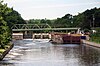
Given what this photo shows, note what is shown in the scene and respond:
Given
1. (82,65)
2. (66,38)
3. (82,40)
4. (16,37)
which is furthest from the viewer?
(16,37)

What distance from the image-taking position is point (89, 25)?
17412cm

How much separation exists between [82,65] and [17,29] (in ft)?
473

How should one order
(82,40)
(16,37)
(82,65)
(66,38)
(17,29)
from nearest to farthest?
(82,65) < (82,40) < (66,38) < (16,37) < (17,29)

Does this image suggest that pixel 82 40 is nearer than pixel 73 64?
No

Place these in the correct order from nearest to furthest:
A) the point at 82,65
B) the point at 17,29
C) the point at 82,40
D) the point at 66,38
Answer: the point at 82,65
the point at 82,40
the point at 66,38
the point at 17,29

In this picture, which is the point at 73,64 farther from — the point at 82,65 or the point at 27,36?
the point at 27,36

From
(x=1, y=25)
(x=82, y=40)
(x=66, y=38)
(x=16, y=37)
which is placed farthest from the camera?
(x=16, y=37)

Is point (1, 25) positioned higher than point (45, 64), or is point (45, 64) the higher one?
point (1, 25)

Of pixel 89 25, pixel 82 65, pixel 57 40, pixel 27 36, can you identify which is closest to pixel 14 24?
pixel 27 36

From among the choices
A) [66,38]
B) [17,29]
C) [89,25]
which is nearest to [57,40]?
[66,38]

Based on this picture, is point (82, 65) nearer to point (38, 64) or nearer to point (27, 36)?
point (38, 64)

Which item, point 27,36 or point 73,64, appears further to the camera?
point 27,36

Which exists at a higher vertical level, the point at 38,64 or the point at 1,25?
the point at 1,25

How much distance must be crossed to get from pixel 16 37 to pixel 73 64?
12065 centimetres
